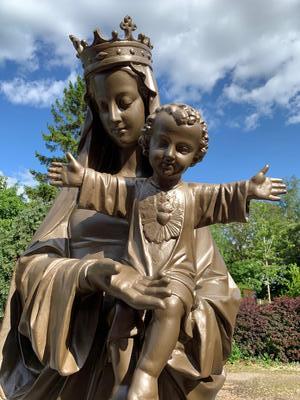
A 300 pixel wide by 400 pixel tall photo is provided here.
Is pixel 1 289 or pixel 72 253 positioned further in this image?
pixel 1 289

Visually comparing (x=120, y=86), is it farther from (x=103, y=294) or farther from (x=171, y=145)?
(x=103, y=294)

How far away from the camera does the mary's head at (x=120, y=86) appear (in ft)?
9.42

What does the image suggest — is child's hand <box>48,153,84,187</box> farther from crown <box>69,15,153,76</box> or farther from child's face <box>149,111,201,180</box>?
crown <box>69,15,153,76</box>

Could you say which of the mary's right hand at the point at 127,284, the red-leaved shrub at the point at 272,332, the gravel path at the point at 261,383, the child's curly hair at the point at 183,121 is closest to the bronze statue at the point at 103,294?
the mary's right hand at the point at 127,284

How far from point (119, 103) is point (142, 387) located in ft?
5.29

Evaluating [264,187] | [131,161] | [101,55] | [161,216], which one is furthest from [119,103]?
[264,187]

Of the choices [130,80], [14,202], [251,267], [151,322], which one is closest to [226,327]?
[151,322]

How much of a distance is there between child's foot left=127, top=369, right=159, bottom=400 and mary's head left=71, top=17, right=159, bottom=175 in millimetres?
1425

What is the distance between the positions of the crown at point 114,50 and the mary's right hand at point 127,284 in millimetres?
1224

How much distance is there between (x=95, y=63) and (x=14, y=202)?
28.9 metres

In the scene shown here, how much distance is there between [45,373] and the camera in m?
2.56

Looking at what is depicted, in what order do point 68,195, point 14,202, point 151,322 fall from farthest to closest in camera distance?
point 14,202
point 68,195
point 151,322

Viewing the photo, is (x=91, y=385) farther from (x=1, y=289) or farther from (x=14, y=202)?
(x=14, y=202)

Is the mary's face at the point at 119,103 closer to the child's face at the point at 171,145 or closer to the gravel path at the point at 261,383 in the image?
the child's face at the point at 171,145
